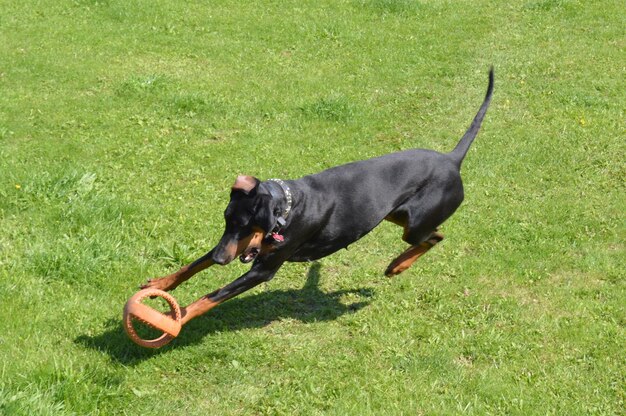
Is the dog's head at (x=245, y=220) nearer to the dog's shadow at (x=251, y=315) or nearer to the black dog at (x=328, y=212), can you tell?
the black dog at (x=328, y=212)

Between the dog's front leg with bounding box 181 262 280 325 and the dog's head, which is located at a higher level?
the dog's head

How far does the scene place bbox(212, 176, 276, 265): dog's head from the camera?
5195mm

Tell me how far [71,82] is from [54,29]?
81.1 inches

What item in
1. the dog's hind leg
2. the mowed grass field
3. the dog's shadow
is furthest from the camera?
the dog's hind leg

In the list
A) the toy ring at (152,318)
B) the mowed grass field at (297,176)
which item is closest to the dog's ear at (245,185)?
the toy ring at (152,318)

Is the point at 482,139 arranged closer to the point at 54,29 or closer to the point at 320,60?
the point at 320,60

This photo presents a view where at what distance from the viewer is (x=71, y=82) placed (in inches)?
411

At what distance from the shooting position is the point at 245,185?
515 centimetres

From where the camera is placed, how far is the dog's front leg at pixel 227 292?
540 cm

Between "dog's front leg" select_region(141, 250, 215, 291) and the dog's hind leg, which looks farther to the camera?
the dog's hind leg

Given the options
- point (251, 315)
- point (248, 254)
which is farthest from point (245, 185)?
point (251, 315)

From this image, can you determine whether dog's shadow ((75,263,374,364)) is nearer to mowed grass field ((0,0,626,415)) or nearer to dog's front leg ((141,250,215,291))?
mowed grass field ((0,0,626,415))

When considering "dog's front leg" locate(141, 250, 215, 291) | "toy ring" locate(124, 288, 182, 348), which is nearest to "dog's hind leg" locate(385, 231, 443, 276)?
"dog's front leg" locate(141, 250, 215, 291)

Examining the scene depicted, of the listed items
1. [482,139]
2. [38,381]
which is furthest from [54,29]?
[38,381]
